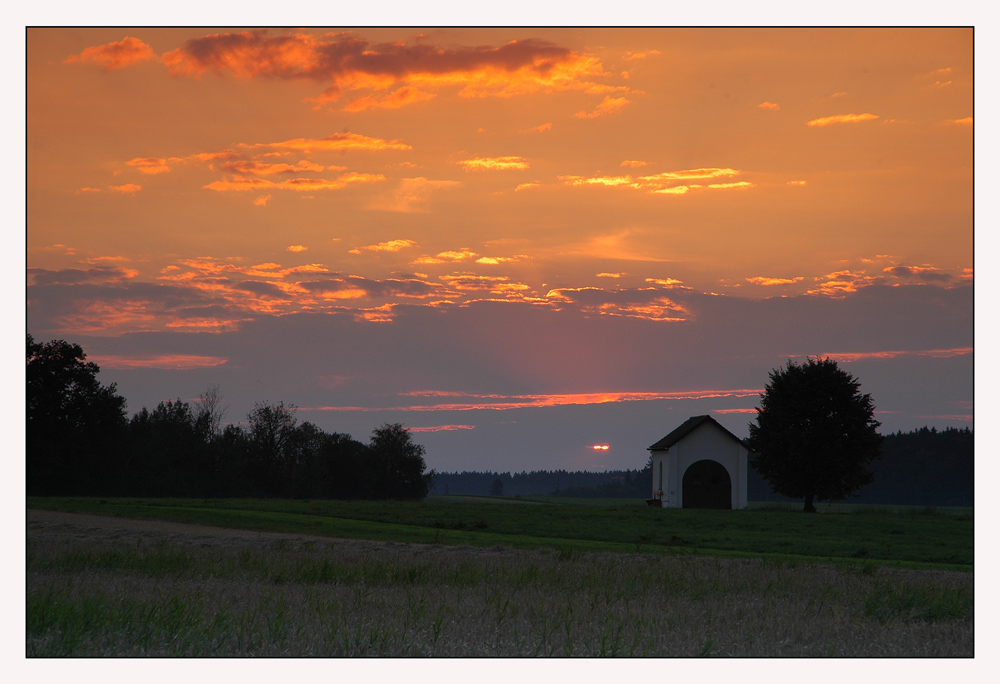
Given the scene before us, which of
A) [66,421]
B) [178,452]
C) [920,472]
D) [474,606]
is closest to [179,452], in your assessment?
[178,452]

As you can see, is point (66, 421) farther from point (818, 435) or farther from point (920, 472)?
point (920, 472)

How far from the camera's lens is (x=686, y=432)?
2482 inches

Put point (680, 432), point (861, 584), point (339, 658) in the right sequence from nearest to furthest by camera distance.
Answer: point (339, 658)
point (861, 584)
point (680, 432)

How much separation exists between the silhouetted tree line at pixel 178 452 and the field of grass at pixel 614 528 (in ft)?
82.4

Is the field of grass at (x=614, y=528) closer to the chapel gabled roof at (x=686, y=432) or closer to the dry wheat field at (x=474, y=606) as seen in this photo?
the dry wheat field at (x=474, y=606)

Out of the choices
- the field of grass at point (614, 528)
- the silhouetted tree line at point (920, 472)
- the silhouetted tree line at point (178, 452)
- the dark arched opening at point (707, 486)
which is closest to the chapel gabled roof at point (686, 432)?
the dark arched opening at point (707, 486)

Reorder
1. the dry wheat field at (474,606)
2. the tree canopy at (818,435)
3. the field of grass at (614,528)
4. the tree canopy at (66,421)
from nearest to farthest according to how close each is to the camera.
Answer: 1. the dry wheat field at (474,606)
2. the field of grass at (614,528)
3. the tree canopy at (818,435)
4. the tree canopy at (66,421)

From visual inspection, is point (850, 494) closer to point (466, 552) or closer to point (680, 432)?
point (680, 432)

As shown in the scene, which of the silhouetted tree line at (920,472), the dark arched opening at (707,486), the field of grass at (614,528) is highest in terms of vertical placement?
the field of grass at (614,528)

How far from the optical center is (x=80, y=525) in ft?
111

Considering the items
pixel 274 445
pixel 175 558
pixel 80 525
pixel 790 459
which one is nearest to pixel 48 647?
pixel 175 558

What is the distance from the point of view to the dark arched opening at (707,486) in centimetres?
6262

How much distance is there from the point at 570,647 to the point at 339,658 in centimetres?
280

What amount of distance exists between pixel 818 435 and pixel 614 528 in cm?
2789
